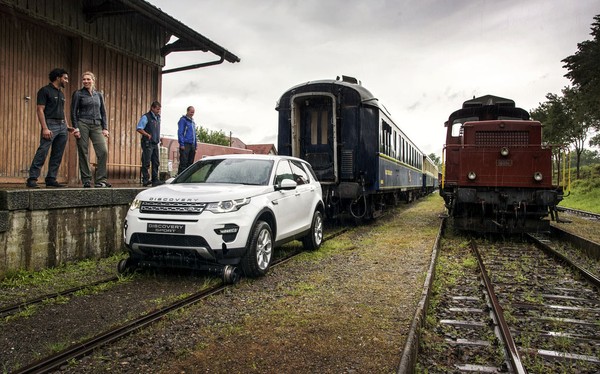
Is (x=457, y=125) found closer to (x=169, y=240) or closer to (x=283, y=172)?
(x=283, y=172)

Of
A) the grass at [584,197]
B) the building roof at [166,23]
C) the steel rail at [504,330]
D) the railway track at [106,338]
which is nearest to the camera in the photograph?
the railway track at [106,338]

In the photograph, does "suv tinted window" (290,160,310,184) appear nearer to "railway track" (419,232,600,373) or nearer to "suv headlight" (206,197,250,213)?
"suv headlight" (206,197,250,213)

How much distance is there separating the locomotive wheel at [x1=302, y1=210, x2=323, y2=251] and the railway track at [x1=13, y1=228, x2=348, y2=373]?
3012mm

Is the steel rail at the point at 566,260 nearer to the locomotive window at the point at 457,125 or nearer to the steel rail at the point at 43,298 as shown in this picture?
the locomotive window at the point at 457,125

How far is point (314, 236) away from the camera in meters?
8.02

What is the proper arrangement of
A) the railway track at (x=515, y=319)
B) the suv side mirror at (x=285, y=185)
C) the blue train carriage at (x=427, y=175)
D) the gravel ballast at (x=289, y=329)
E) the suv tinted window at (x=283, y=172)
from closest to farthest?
the gravel ballast at (x=289, y=329), the railway track at (x=515, y=319), the suv side mirror at (x=285, y=185), the suv tinted window at (x=283, y=172), the blue train carriage at (x=427, y=175)

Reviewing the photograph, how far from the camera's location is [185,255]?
17.7 feet

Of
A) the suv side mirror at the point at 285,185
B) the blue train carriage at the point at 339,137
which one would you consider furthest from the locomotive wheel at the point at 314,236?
the blue train carriage at the point at 339,137

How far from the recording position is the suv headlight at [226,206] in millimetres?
5352

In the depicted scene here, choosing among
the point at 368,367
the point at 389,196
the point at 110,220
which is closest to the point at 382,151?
the point at 389,196

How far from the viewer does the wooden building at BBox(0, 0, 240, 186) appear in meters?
7.90

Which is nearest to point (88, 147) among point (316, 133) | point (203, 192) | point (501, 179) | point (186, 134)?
point (186, 134)

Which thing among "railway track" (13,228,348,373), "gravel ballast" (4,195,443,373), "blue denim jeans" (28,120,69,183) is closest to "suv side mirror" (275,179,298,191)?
"gravel ballast" (4,195,443,373)

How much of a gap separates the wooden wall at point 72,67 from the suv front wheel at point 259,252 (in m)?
5.13
